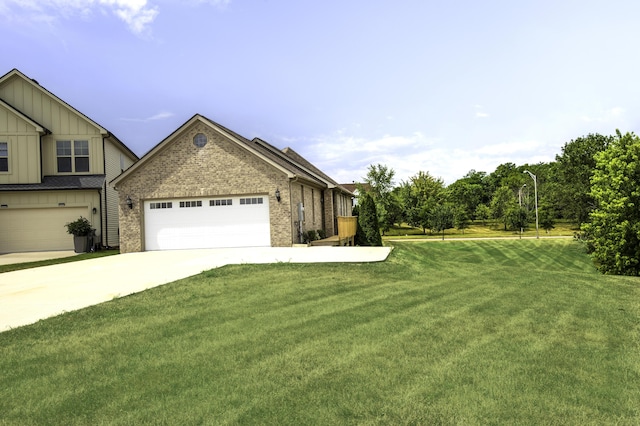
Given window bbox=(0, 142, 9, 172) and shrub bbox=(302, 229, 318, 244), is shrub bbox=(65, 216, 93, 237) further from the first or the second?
shrub bbox=(302, 229, 318, 244)

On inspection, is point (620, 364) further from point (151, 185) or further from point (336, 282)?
point (151, 185)

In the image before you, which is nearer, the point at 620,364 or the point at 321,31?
the point at 620,364

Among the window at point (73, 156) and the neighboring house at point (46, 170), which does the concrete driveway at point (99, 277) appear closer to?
the neighboring house at point (46, 170)

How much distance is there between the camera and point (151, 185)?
796 inches

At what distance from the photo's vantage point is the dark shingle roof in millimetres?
22406

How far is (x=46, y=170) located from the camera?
23.6 m

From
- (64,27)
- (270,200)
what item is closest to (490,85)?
(270,200)

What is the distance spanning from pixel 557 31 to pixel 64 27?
18.2 metres

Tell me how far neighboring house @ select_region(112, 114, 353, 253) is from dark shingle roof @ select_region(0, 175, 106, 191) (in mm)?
3475

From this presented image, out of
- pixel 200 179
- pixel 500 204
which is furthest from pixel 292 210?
pixel 500 204

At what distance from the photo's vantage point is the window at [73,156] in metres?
23.8

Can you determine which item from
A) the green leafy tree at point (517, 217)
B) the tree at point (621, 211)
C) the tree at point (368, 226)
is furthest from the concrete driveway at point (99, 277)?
the green leafy tree at point (517, 217)

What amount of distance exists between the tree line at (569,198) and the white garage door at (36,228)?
15.7 metres

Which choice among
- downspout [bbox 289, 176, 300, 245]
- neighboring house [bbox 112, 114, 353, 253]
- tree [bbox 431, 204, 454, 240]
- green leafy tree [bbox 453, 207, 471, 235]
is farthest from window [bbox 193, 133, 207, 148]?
green leafy tree [bbox 453, 207, 471, 235]
